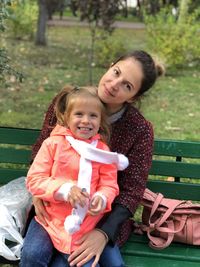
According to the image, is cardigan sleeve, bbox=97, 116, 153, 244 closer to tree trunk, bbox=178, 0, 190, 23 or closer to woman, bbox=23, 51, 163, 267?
woman, bbox=23, 51, 163, 267

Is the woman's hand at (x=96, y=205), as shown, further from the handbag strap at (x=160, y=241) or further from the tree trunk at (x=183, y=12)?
the tree trunk at (x=183, y=12)

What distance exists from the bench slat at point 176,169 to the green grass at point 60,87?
191cm

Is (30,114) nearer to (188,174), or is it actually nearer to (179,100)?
(179,100)

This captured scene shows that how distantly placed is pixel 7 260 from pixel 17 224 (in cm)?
22

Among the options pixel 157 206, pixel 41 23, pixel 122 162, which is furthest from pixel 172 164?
pixel 41 23

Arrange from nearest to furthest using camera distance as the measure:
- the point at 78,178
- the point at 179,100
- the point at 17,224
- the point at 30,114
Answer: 1. the point at 78,178
2. the point at 17,224
3. the point at 30,114
4. the point at 179,100

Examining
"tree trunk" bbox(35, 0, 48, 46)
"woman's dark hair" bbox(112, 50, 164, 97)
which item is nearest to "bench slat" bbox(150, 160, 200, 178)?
"woman's dark hair" bbox(112, 50, 164, 97)

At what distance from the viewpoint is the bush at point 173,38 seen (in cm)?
1074

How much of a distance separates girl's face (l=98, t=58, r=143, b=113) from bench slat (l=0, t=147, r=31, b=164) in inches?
36.8

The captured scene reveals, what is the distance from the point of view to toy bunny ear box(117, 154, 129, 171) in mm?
2756

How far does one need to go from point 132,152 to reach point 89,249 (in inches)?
22.3

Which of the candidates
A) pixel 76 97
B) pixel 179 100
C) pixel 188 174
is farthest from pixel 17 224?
pixel 179 100

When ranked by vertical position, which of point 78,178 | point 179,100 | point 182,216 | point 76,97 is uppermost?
point 76,97

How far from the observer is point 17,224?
3018mm
